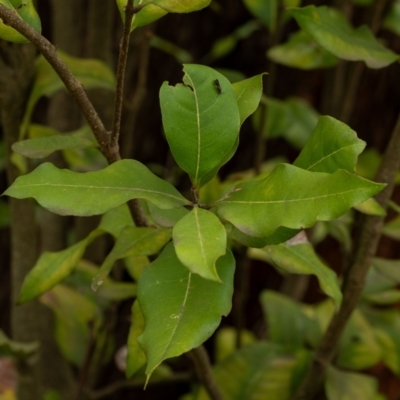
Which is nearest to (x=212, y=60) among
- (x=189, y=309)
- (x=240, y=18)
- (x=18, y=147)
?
(x=240, y=18)

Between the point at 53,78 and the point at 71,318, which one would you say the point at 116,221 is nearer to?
the point at 53,78

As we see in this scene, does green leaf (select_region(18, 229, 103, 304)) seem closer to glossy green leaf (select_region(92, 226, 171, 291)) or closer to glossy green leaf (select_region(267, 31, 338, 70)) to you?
glossy green leaf (select_region(92, 226, 171, 291))

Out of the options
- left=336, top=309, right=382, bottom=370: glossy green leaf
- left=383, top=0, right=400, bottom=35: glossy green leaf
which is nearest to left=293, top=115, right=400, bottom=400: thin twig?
left=336, top=309, right=382, bottom=370: glossy green leaf

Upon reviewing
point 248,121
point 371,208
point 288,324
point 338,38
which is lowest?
point 288,324

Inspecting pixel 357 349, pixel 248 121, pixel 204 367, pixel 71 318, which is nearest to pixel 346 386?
pixel 357 349

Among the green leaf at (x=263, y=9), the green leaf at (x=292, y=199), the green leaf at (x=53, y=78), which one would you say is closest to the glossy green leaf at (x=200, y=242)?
the green leaf at (x=292, y=199)
